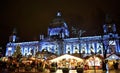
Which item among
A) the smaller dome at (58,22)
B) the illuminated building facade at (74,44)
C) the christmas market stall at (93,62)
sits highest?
the smaller dome at (58,22)

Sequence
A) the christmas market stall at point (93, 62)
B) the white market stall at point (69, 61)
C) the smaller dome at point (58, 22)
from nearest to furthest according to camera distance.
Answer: the christmas market stall at point (93, 62) → the white market stall at point (69, 61) → the smaller dome at point (58, 22)

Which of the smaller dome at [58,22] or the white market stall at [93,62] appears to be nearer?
the white market stall at [93,62]

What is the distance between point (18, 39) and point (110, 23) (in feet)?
170

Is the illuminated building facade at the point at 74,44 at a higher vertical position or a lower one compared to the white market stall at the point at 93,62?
higher

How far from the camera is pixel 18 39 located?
106188 mm

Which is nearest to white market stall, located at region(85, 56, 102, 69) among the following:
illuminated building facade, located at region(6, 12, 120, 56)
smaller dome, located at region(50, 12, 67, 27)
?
illuminated building facade, located at region(6, 12, 120, 56)

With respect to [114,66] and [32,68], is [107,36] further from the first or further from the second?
[32,68]

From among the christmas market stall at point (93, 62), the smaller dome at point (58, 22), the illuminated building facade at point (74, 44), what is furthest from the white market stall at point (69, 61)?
the smaller dome at point (58, 22)

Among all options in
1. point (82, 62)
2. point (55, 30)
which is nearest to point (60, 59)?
point (82, 62)

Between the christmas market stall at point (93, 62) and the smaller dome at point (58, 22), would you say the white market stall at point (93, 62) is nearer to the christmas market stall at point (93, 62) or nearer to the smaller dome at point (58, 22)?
the christmas market stall at point (93, 62)

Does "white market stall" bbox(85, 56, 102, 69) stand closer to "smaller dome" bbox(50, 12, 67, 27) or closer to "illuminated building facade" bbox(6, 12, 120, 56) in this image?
"illuminated building facade" bbox(6, 12, 120, 56)

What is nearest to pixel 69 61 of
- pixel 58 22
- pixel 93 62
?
pixel 93 62

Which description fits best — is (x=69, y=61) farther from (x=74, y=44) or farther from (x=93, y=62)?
(x=74, y=44)

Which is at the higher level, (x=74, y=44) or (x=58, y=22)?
(x=58, y=22)
